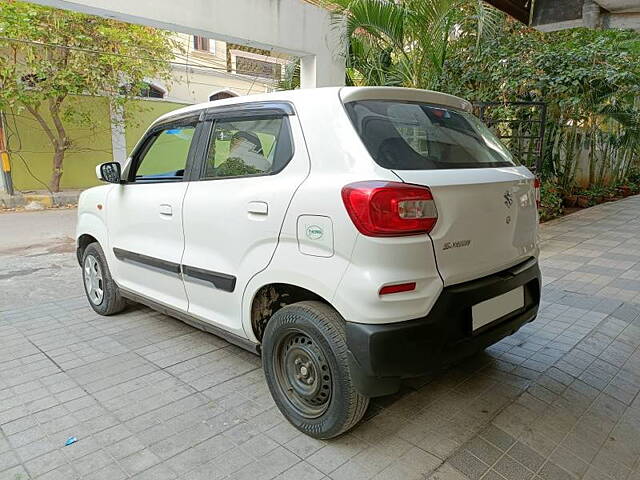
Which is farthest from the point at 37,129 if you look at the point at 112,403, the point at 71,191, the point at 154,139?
the point at 112,403

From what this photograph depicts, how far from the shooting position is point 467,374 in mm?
2887

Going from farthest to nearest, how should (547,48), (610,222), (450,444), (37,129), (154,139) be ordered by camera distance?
(37,129) → (610,222) → (547,48) → (154,139) → (450,444)

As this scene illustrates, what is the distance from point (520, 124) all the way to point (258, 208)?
22.4 feet

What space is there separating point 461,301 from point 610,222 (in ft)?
26.9

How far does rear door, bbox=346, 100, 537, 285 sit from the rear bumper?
86 millimetres

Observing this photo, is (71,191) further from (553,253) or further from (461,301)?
(461,301)

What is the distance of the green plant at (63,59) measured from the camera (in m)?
9.70

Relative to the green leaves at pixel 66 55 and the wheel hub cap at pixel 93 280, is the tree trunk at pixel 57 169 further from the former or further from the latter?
the wheel hub cap at pixel 93 280

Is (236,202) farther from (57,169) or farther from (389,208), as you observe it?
(57,169)

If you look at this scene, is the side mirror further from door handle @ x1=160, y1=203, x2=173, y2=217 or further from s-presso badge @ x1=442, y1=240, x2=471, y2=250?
s-presso badge @ x1=442, y1=240, x2=471, y2=250

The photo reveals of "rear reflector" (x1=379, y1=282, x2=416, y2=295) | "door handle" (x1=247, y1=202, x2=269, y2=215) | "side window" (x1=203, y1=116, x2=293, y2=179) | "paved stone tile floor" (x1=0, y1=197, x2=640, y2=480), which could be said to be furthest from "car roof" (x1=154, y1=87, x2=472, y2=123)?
"paved stone tile floor" (x1=0, y1=197, x2=640, y2=480)

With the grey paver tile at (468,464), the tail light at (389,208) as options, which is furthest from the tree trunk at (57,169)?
the grey paver tile at (468,464)

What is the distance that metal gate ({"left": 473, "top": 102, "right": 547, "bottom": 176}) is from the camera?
280 inches

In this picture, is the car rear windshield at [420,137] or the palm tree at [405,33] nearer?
the car rear windshield at [420,137]
